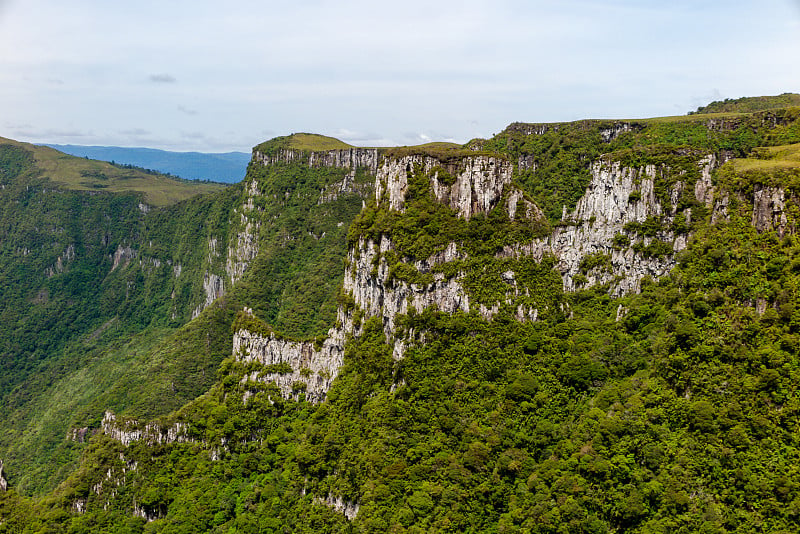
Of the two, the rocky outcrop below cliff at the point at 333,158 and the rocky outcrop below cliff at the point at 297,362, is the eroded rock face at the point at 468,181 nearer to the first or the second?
the rocky outcrop below cliff at the point at 297,362

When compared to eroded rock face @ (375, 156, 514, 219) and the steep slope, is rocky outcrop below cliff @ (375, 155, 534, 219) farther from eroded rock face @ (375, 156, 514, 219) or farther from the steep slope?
the steep slope

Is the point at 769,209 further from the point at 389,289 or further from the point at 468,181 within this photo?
the point at 389,289

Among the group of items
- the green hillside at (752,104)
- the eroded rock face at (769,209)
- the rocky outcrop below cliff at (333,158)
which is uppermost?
the green hillside at (752,104)

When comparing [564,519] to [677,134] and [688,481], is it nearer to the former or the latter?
[688,481]

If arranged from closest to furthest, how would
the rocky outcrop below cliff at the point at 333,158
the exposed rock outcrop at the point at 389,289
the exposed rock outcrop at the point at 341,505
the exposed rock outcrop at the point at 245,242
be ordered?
1. the exposed rock outcrop at the point at 341,505
2. the exposed rock outcrop at the point at 389,289
3. the rocky outcrop below cliff at the point at 333,158
4. the exposed rock outcrop at the point at 245,242

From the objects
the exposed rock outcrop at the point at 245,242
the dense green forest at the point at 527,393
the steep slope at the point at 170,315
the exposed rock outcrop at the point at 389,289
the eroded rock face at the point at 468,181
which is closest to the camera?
the dense green forest at the point at 527,393

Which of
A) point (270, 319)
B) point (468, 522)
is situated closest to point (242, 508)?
point (468, 522)

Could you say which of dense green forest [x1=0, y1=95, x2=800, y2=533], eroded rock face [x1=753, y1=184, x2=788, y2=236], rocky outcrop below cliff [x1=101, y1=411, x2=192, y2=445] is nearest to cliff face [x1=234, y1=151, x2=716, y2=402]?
dense green forest [x1=0, y1=95, x2=800, y2=533]

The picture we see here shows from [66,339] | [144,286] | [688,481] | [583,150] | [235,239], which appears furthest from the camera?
[144,286]

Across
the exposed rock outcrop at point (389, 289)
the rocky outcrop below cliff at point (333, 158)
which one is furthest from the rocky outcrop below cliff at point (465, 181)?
the rocky outcrop below cliff at point (333, 158)

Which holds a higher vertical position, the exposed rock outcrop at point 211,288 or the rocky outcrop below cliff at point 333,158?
the rocky outcrop below cliff at point 333,158

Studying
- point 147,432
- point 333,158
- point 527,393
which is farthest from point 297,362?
point 333,158
